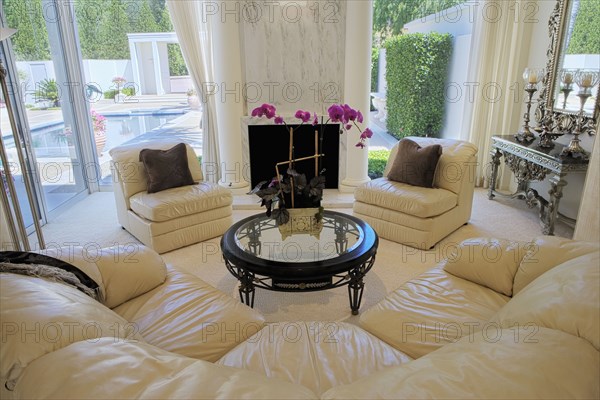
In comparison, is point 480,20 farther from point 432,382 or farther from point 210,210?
point 432,382

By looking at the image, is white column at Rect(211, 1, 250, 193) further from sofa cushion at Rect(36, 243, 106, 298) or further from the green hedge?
sofa cushion at Rect(36, 243, 106, 298)

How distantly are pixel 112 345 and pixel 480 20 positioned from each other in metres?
5.10

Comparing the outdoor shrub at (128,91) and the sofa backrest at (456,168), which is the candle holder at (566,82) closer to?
the sofa backrest at (456,168)

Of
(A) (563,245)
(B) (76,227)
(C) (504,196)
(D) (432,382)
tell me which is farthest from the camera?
(C) (504,196)

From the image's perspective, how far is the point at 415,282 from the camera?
2141mm

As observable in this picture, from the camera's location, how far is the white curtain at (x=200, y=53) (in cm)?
451

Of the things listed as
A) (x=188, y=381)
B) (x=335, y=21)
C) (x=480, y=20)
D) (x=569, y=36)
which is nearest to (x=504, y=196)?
(x=569, y=36)

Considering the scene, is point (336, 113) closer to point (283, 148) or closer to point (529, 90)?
point (283, 148)

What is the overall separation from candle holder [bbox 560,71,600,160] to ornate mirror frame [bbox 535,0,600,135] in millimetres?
135

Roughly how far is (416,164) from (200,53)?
9.03 feet

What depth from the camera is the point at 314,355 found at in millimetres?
1576

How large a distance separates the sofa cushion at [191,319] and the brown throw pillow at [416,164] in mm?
2242

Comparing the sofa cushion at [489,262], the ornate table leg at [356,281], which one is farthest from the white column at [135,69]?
the sofa cushion at [489,262]

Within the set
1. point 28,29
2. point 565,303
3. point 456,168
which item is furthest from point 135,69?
point 565,303
